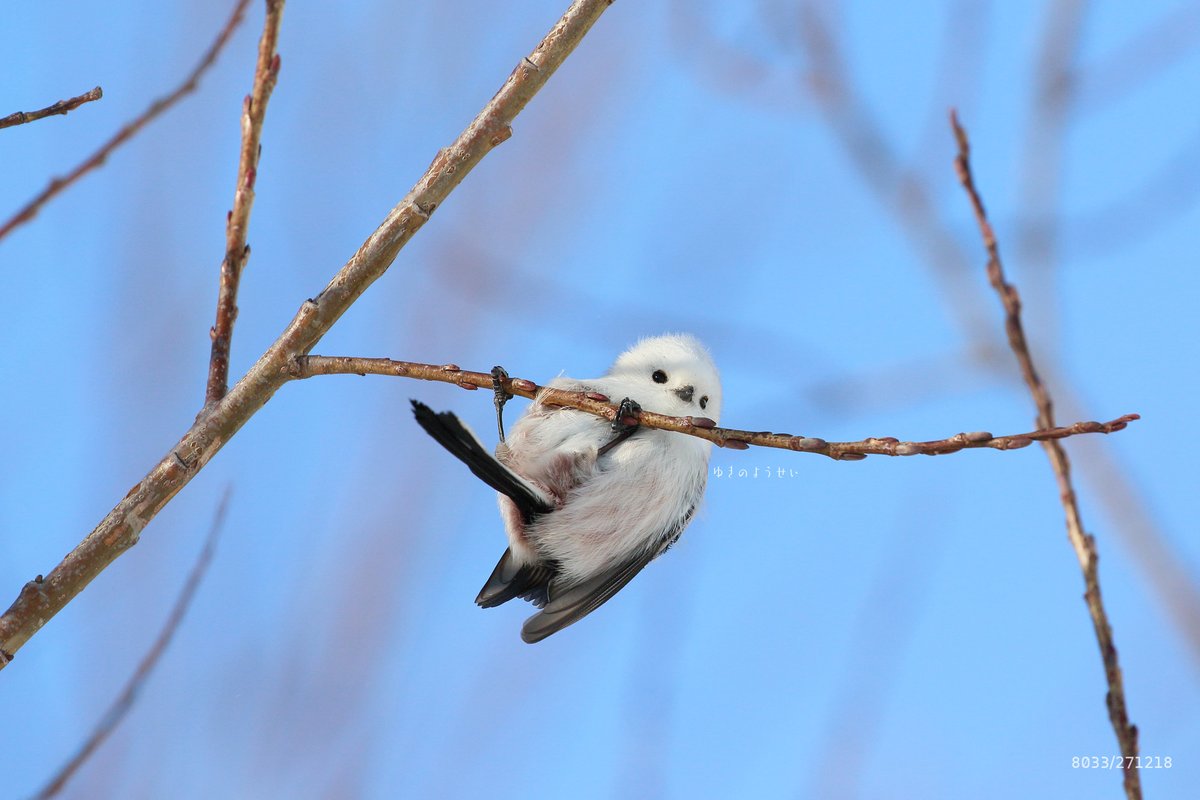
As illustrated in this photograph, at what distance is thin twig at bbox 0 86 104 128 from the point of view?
4.36ft

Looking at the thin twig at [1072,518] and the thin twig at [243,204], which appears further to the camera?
the thin twig at [243,204]

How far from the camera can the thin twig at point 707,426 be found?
50.8 inches

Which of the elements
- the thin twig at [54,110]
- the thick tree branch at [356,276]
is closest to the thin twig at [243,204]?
the thick tree branch at [356,276]

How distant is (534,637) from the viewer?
255cm

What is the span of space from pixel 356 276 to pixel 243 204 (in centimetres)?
29

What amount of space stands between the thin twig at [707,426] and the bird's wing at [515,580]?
915 millimetres

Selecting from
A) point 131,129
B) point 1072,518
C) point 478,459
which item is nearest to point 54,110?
point 131,129

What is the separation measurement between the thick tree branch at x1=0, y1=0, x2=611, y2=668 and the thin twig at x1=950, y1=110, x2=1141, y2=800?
697 mm

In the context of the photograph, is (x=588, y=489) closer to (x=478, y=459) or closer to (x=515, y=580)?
(x=515, y=580)

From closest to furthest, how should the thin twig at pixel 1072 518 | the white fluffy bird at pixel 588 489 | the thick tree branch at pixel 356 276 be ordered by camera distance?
the thin twig at pixel 1072 518, the thick tree branch at pixel 356 276, the white fluffy bird at pixel 588 489

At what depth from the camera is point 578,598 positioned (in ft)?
8.54

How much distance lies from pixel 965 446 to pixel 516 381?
0.76 meters

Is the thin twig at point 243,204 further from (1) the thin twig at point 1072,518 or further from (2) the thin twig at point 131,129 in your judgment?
(1) the thin twig at point 1072,518

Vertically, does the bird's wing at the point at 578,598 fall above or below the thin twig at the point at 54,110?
above
